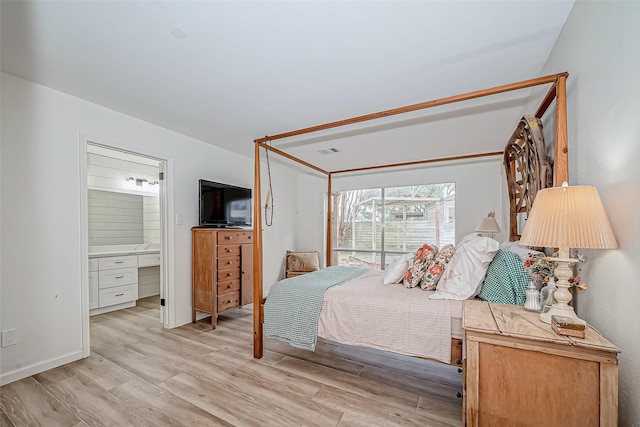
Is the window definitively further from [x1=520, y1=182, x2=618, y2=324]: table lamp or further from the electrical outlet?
the electrical outlet

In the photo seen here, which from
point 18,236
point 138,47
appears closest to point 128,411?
point 18,236

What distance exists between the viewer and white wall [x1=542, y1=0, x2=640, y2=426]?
3.26 ft

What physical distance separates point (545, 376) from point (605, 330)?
13.9 inches

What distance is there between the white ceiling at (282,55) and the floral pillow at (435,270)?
4.76 feet

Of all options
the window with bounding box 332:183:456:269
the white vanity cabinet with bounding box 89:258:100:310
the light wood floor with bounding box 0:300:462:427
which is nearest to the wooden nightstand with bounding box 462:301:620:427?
the light wood floor with bounding box 0:300:462:427

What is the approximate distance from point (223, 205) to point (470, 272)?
3.18 m

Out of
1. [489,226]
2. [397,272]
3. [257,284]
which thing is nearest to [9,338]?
[257,284]

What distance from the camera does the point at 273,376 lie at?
2.17 metres

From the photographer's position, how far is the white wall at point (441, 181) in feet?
14.4

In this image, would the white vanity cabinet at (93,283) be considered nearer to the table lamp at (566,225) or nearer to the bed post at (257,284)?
the bed post at (257,284)

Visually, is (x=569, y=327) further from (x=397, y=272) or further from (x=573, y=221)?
(x=397, y=272)

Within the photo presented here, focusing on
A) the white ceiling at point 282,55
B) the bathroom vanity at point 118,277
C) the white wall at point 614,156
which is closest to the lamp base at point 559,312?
the white wall at point 614,156

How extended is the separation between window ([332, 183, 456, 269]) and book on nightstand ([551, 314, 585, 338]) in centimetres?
380

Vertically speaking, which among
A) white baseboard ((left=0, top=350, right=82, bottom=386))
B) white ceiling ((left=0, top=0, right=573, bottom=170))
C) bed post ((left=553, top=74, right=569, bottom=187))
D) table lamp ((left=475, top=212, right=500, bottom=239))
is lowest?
white baseboard ((left=0, top=350, right=82, bottom=386))
